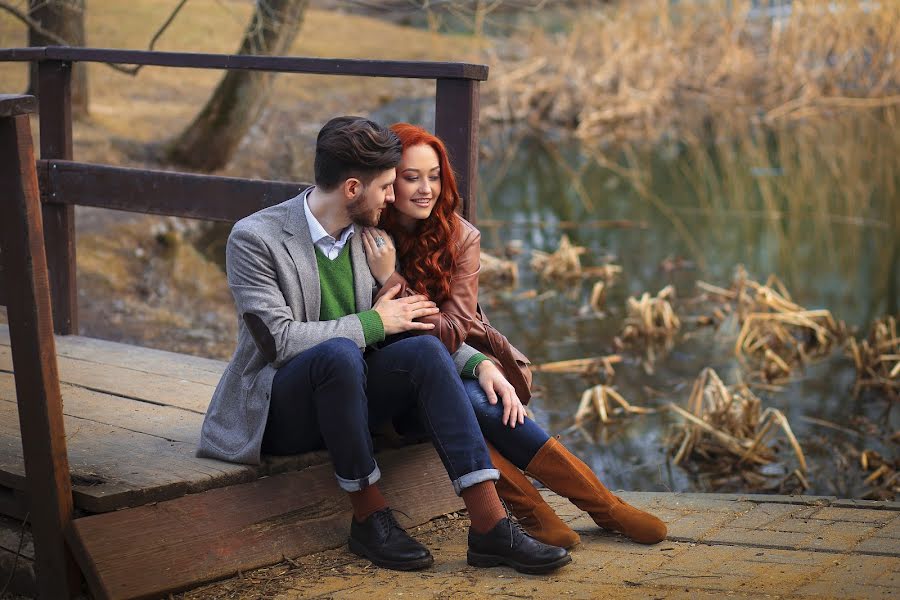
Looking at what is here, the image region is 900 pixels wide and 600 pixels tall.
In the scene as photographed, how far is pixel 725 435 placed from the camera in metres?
5.62

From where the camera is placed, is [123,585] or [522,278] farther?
[522,278]

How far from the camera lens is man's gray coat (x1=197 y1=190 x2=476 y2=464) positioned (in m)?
3.26

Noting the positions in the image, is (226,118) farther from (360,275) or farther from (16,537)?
(16,537)

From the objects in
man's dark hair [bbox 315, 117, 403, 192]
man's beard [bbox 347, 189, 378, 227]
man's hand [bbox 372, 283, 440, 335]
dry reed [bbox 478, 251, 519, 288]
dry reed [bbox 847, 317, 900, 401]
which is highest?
man's dark hair [bbox 315, 117, 403, 192]

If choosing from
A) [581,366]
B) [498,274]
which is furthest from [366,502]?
[498,274]

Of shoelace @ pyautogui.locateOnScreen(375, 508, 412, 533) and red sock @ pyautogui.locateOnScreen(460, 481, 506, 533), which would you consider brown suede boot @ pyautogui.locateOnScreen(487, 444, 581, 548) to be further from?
Answer: shoelace @ pyautogui.locateOnScreen(375, 508, 412, 533)

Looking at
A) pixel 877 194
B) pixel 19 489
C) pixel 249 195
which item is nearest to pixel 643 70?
pixel 877 194

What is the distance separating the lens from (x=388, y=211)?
11.6ft

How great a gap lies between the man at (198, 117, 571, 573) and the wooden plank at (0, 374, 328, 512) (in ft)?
0.29

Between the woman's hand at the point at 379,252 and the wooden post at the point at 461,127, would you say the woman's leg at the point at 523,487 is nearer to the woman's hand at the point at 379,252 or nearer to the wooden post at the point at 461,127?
the woman's hand at the point at 379,252

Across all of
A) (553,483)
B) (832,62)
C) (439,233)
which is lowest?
(553,483)

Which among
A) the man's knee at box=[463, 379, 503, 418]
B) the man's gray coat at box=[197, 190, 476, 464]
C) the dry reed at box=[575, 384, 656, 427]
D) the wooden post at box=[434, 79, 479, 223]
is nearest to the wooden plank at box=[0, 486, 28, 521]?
the man's gray coat at box=[197, 190, 476, 464]

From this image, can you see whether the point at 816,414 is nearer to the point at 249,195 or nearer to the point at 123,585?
the point at 249,195

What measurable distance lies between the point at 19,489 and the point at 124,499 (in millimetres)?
374
